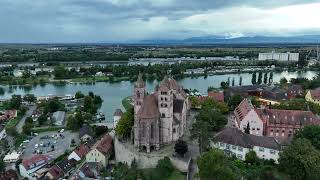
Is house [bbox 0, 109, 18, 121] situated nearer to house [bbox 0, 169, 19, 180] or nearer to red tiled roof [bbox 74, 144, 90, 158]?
house [bbox 0, 169, 19, 180]

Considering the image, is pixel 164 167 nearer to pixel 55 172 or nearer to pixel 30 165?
pixel 55 172

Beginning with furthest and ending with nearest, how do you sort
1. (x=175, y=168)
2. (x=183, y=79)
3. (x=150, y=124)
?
(x=183, y=79)
(x=150, y=124)
(x=175, y=168)

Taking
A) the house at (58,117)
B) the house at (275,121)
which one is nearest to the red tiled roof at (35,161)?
the house at (58,117)

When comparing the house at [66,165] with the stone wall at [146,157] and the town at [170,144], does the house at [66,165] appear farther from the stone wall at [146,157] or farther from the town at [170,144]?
the stone wall at [146,157]

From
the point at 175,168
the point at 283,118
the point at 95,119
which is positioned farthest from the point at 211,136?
the point at 95,119

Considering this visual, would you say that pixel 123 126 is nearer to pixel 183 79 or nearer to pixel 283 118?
pixel 283 118

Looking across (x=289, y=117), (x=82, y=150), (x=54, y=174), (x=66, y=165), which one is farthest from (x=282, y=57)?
(x=54, y=174)
